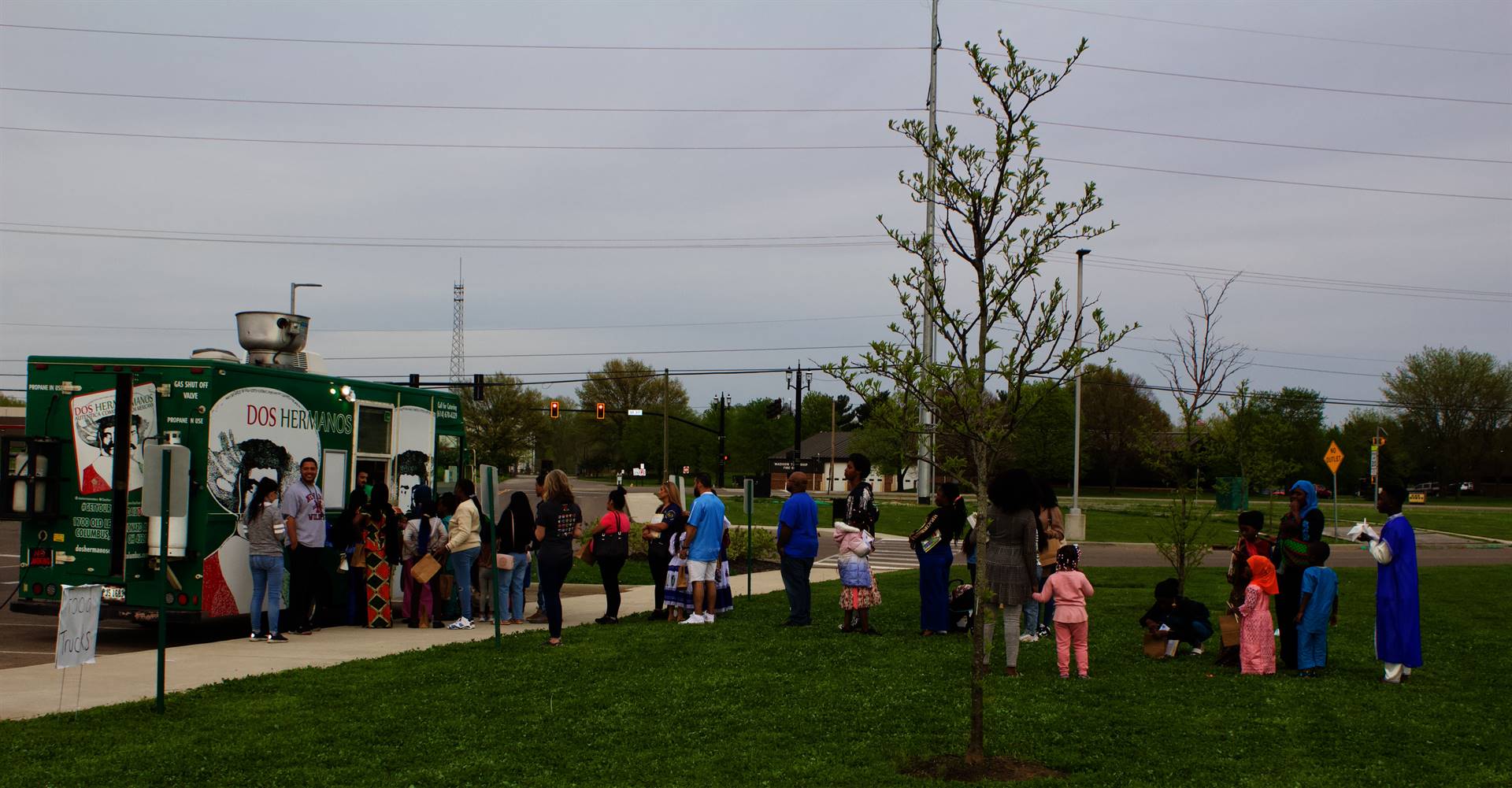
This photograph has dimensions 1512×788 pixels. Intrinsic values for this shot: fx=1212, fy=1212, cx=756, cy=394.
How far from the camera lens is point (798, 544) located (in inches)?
528

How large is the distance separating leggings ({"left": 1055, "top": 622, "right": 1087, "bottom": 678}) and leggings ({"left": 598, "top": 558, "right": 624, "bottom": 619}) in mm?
5264

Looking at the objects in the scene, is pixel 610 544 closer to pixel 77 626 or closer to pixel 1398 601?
pixel 77 626

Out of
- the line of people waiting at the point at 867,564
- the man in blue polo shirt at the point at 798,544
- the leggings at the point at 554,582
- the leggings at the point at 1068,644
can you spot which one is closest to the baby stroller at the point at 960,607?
the line of people waiting at the point at 867,564

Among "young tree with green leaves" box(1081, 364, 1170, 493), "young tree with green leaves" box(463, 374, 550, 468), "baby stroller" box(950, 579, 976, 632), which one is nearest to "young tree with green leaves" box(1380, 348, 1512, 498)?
"young tree with green leaves" box(1081, 364, 1170, 493)

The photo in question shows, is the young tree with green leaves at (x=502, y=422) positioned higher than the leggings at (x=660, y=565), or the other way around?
the young tree with green leaves at (x=502, y=422)

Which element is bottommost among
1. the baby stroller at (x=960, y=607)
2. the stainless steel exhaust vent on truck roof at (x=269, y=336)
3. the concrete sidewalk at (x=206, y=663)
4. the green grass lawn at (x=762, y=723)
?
the concrete sidewalk at (x=206, y=663)

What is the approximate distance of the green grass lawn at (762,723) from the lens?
7.05 metres

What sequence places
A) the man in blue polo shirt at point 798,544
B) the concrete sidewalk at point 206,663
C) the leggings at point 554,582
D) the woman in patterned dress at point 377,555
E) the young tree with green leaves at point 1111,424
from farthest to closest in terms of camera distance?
the young tree with green leaves at point 1111,424, the woman in patterned dress at point 377,555, the man in blue polo shirt at point 798,544, the leggings at point 554,582, the concrete sidewalk at point 206,663

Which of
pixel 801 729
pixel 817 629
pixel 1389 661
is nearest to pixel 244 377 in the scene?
pixel 817 629

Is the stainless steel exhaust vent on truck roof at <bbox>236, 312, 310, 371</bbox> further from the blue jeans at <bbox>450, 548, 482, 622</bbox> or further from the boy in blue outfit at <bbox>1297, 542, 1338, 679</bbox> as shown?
the boy in blue outfit at <bbox>1297, 542, 1338, 679</bbox>

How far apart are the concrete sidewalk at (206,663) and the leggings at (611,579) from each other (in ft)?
1.76

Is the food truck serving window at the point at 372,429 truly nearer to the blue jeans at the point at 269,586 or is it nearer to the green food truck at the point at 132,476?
the green food truck at the point at 132,476

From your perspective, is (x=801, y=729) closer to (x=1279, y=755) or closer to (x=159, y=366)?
(x=1279, y=755)

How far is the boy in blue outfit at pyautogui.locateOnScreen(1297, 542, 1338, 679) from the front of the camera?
10.6 m
